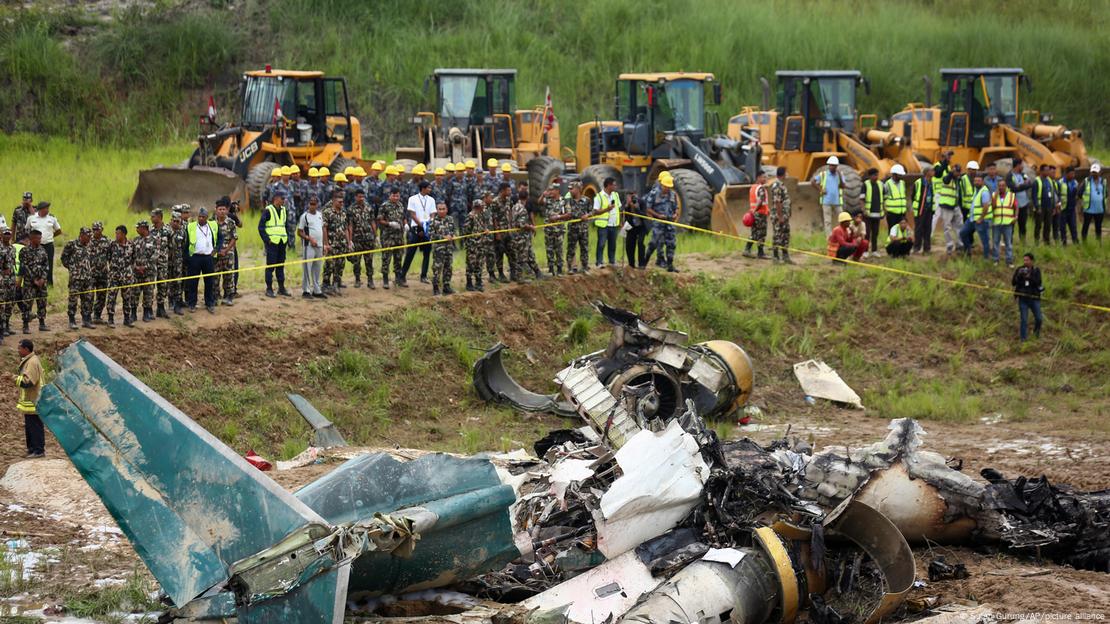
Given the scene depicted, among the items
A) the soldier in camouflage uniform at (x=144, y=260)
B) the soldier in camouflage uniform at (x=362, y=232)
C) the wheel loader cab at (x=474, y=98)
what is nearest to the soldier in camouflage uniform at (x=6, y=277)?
the soldier in camouflage uniform at (x=144, y=260)

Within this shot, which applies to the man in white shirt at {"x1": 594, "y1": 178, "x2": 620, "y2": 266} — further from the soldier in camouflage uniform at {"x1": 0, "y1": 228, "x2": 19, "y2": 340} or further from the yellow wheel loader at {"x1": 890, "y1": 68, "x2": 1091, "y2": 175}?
the yellow wheel loader at {"x1": 890, "y1": 68, "x2": 1091, "y2": 175}

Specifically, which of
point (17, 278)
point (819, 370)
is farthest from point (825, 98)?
point (17, 278)

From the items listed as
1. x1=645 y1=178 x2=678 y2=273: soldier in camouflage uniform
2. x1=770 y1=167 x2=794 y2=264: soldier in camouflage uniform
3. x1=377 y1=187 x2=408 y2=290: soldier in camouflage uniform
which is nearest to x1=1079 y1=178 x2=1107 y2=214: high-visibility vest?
x1=770 y1=167 x2=794 y2=264: soldier in camouflage uniform

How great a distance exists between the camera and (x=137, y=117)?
3709 cm

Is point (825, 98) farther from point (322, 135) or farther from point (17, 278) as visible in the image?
point (17, 278)

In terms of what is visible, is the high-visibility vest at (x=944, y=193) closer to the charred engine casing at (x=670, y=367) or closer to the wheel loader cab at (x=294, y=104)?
the charred engine casing at (x=670, y=367)

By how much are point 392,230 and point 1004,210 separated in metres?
10.1

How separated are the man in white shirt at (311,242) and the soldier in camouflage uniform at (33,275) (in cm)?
366

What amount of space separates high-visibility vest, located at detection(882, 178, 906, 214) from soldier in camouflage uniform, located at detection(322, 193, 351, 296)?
9.63 metres

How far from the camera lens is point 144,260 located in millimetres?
16297

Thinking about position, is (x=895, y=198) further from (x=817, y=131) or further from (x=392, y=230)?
(x=392, y=230)

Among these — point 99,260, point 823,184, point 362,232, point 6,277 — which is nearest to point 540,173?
point 823,184

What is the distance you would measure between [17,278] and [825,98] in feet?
60.6

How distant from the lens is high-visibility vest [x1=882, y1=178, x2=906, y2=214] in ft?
76.5
